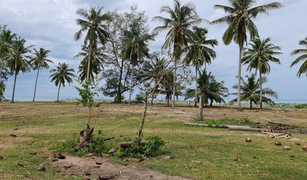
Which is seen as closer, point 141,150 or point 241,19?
point 141,150

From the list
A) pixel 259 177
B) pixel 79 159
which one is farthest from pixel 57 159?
pixel 259 177

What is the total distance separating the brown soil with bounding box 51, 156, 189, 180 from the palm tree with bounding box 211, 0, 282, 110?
21620 millimetres

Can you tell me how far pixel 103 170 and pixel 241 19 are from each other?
24.0 meters

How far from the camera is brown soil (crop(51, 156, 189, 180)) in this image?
4570 millimetres

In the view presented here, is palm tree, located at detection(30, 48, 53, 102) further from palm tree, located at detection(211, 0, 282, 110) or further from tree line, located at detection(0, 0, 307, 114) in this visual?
palm tree, located at detection(211, 0, 282, 110)

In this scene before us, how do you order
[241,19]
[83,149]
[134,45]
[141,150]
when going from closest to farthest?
1. [141,150]
2. [83,149]
3. [241,19]
4. [134,45]

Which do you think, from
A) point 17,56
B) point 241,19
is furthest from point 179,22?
point 17,56

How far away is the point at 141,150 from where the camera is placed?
640 cm

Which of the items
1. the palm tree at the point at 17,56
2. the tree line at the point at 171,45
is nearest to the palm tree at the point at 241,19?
the tree line at the point at 171,45

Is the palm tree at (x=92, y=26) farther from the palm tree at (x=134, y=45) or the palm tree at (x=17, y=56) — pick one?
the palm tree at (x=17, y=56)

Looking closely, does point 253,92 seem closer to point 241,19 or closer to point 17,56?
point 241,19

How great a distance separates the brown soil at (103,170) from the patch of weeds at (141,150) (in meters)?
0.56

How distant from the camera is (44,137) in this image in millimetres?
8625

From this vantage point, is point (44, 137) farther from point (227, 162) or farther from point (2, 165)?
point (227, 162)
